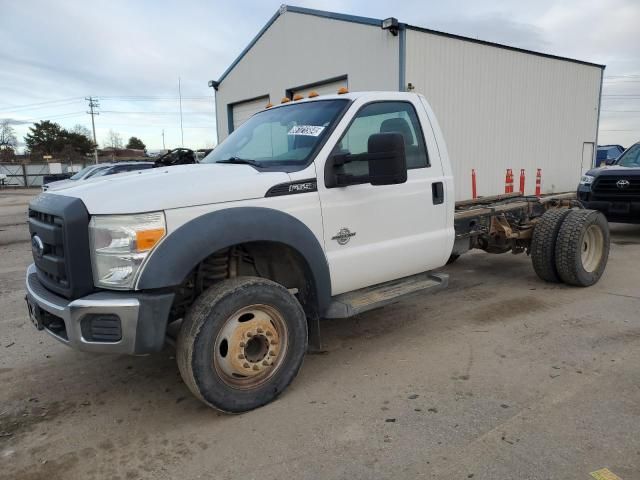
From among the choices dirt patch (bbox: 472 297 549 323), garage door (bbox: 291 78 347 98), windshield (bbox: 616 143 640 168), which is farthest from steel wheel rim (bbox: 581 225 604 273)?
garage door (bbox: 291 78 347 98)

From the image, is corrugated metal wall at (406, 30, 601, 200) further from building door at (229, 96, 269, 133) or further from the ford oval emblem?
the ford oval emblem

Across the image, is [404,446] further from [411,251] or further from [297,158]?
[297,158]

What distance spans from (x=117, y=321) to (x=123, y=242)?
0.44 m

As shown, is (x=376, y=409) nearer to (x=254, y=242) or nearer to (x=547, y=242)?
(x=254, y=242)

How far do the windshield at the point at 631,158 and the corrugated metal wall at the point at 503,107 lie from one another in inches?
215

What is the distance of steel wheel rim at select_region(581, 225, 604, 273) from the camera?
19.9 feet

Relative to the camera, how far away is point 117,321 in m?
2.78

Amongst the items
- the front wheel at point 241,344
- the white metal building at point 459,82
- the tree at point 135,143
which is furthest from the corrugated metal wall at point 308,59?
the tree at point 135,143

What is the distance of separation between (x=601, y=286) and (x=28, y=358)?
20.2 ft

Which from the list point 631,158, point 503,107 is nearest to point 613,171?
point 631,158

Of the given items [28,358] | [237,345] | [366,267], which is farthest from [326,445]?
[28,358]

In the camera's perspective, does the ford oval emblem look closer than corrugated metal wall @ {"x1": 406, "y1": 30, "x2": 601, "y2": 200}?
Yes

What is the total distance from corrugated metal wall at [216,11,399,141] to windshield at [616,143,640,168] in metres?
5.84

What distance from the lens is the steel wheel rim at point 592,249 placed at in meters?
6.06
